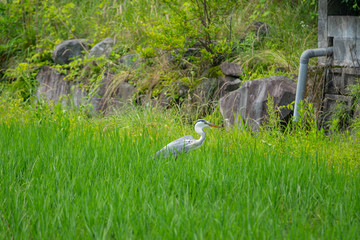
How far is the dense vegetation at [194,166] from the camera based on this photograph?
233 cm

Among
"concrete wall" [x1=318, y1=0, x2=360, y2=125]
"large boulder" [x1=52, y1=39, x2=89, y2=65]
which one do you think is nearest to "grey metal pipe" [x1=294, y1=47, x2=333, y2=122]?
"concrete wall" [x1=318, y1=0, x2=360, y2=125]

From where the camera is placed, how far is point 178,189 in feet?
9.11

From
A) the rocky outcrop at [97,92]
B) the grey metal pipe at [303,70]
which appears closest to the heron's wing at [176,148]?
the grey metal pipe at [303,70]

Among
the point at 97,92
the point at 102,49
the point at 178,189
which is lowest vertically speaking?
the point at 178,189

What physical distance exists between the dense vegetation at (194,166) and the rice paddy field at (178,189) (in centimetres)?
1

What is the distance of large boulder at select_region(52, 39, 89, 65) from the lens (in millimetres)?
8148

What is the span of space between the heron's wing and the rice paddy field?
114 millimetres

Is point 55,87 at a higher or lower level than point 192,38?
lower

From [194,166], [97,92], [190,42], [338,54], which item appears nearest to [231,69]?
[190,42]

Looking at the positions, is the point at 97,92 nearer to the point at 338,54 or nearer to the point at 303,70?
the point at 303,70

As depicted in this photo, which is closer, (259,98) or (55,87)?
(259,98)

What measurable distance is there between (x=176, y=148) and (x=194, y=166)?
1.58 feet

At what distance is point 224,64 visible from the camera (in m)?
5.92

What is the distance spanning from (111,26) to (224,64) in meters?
3.46
